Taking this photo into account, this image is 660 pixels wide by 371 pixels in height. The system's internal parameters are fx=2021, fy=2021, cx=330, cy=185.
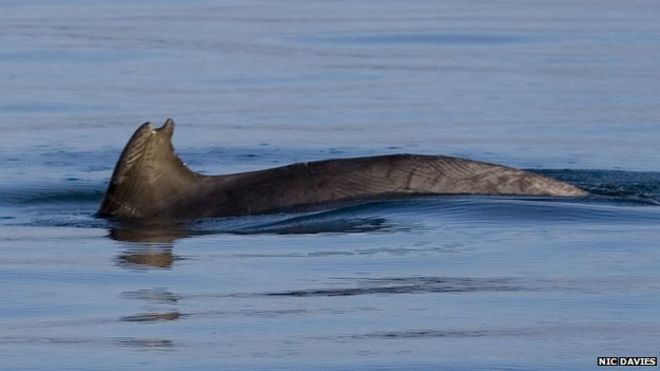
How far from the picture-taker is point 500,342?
340 inches

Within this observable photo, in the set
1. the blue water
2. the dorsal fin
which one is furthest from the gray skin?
the blue water

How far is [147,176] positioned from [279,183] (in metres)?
0.87

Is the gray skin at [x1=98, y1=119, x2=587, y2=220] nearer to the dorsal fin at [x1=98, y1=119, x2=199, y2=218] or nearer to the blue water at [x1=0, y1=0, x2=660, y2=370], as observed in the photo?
the dorsal fin at [x1=98, y1=119, x2=199, y2=218]

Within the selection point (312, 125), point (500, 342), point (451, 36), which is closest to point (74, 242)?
point (500, 342)

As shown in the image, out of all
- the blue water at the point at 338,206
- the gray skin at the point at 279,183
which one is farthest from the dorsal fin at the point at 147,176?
the blue water at the point at 338,206

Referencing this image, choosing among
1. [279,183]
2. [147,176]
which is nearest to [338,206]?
[279,183]

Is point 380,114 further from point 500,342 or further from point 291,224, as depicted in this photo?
point 500,342

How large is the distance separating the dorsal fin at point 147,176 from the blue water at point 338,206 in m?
0.24

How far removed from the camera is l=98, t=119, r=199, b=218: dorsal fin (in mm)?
13023

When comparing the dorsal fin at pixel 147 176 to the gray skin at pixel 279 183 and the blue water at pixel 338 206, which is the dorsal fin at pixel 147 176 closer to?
the gray skin at pixel 279 183

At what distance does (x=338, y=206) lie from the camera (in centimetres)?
1277

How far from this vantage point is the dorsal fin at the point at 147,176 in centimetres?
1302

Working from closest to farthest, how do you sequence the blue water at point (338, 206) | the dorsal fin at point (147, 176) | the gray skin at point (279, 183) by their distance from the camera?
the blue water at point (338, 206) < the gray skin at point (279, 183) < the dorsal fin at point (147, 176)

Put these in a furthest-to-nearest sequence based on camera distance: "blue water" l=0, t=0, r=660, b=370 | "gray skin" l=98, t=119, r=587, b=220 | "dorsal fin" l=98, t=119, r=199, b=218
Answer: "dorsal fin" l=98, t=119, r=199, b=218, "gray skin" l=98, t=119, r=587, b=220, "blue water" l=0, t=0, r=660, b=370
